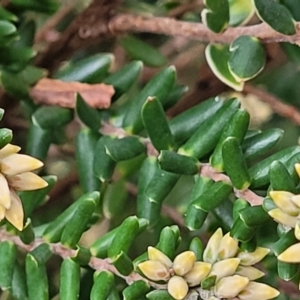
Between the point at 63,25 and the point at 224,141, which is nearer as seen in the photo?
the point at 224,141

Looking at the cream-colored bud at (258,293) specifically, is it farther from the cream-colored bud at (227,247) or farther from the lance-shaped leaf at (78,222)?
the lance-shaped leaf at (78,222)

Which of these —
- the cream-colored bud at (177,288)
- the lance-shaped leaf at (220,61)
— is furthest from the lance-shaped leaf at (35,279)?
the lance-shaped leaf at (220,61)

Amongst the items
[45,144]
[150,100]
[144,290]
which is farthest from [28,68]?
[144,290]

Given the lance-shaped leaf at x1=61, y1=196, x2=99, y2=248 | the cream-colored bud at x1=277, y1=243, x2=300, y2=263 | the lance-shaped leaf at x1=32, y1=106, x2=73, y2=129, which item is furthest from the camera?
the lance-shaped leaf at x1=32, y1=106, x2=73, y2=129

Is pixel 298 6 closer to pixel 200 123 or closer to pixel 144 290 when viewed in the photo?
pixel 200 123

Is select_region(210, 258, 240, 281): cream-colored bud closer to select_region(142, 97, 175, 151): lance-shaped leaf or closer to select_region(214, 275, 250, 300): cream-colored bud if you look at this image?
select_region(214, 275, 250, 300): cream-colored bud

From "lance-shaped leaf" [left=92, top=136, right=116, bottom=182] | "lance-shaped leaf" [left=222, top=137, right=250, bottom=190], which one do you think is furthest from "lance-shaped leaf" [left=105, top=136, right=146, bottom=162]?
"lance-shaped leaf" [left=222, top=137, right=250, bottom=190]

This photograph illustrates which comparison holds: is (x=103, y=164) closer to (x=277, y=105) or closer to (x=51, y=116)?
(x=51, y=116)
